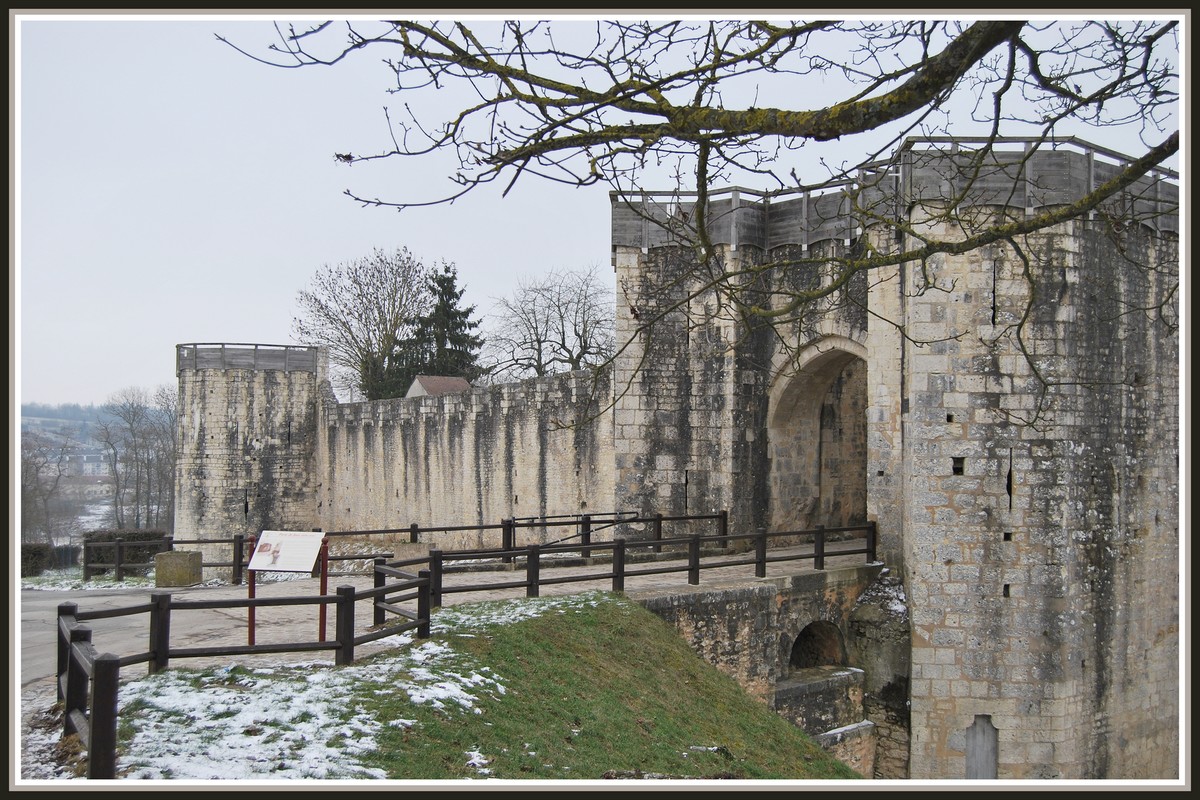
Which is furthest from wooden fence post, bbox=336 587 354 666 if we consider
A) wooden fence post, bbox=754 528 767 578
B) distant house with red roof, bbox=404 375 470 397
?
distant house with red roof, bbox=404 375 470 397

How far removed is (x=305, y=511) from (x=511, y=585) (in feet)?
49.8

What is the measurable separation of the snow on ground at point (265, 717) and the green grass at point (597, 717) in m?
0.17

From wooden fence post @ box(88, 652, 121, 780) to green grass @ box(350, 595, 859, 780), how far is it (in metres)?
1.36

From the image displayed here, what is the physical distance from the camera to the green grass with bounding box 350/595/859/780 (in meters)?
6.17

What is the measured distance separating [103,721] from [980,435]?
896 centimetres

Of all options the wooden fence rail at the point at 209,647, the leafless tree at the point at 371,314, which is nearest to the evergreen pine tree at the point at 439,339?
the leafless tree at the point at 371,314

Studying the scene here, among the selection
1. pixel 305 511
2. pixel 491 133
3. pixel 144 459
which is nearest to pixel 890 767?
pixel 491 133

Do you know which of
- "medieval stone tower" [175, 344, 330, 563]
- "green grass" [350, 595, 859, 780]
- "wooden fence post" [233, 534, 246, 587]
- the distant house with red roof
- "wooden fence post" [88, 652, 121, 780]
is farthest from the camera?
the distant house with red roof

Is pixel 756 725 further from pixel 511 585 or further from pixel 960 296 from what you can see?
pixel 960 296

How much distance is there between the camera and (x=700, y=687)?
30.5ft

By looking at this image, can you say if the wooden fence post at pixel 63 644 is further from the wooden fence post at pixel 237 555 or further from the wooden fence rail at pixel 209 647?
the wooden fence post at pixel 237 555

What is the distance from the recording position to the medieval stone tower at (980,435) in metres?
10.6

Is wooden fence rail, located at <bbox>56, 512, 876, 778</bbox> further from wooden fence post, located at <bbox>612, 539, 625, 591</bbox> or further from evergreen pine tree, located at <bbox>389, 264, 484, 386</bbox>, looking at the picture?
evergreen pine tree, located at <bbox>389, 264, 484, 386</bbox>

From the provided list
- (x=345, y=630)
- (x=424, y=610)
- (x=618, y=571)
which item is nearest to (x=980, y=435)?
(x=618, y=571)
